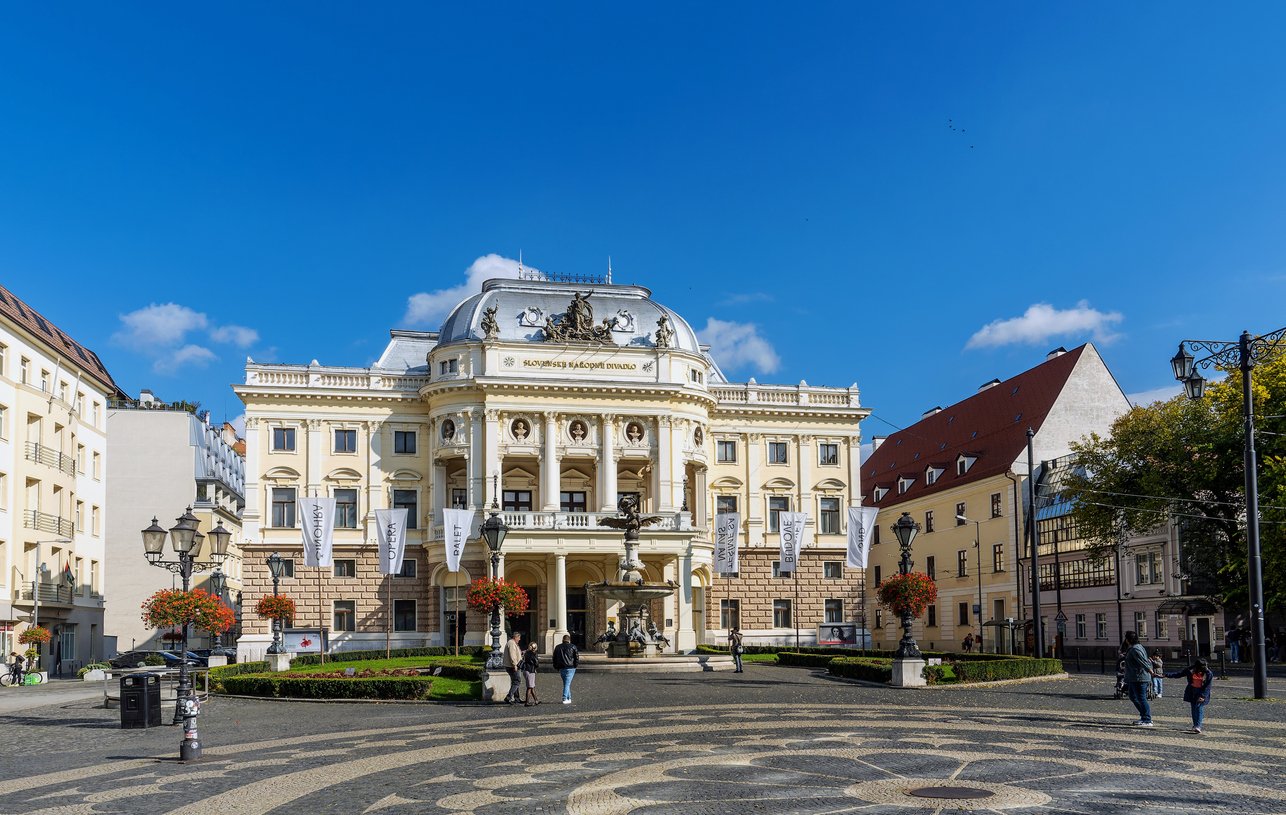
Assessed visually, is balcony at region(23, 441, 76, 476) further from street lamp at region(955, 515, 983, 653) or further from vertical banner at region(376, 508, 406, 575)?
street lamp at region(955, 515, 983, 653)

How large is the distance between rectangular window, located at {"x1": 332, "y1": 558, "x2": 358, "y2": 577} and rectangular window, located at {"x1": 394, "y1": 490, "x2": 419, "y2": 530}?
3.40 m

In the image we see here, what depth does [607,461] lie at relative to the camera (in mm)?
65375

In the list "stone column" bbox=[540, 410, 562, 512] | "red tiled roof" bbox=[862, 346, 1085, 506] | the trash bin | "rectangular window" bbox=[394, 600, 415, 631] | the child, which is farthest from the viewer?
"red tiled roof" bbox=[862, 346, 1085, 506]

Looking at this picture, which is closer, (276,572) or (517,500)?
(276,572)

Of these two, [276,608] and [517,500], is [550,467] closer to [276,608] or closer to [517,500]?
[517,500]

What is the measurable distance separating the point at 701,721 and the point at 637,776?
793 centimetres

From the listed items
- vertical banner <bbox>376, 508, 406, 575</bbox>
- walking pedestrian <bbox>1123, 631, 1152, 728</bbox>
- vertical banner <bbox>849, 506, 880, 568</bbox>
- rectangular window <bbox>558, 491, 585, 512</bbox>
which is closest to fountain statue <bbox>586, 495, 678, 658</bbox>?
vertical banner <bbox>376, 508, 406, 575</bbox>

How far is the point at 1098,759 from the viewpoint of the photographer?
1880 centimetres

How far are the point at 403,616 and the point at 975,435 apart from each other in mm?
37246

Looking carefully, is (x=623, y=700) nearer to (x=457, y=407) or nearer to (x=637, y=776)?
(x=637, y=776)

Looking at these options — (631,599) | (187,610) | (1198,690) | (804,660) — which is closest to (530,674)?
(187,610)

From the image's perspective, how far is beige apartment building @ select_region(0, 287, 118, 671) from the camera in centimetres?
5391

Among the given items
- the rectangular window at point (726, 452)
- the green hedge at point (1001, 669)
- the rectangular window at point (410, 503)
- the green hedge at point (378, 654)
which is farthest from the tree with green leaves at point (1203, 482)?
the rectangular window at point (410, 503)

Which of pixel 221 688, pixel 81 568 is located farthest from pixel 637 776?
pixel 81 568
